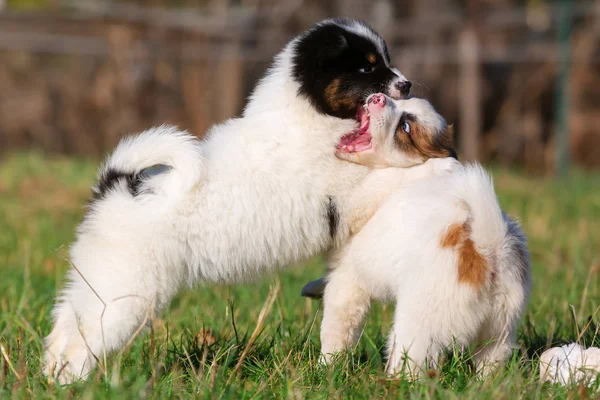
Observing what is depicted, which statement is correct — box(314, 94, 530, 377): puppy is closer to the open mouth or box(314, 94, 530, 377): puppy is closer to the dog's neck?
the open mouth

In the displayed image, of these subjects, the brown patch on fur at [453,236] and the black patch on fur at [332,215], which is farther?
the black patch on fur at [332,215]

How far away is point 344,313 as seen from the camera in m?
3.80

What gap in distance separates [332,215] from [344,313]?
451 millimetres

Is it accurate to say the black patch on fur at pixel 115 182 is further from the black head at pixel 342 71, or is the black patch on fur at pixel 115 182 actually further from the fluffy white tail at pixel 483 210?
the fluffy white tail at pixel 483 210

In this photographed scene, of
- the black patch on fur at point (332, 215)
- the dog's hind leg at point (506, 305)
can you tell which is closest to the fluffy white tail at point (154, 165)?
the black patch on fur at point (332, 215)

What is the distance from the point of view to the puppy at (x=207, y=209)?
339 cm

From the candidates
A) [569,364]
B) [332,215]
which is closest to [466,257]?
[569,364]

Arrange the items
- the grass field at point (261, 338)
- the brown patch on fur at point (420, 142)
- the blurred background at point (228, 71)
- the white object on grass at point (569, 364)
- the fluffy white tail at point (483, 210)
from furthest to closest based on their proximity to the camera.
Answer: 1. the blurred background at point (228, 71)
2. the brown patch on fur at point (420, 142)
3. the fluffy white tail at point (483, 210)
4. the white object on grass at point (569, 364)
5. the grass field at point (261, 338)

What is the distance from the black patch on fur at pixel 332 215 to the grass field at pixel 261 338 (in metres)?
0.40

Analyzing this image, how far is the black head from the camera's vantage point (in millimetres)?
3998

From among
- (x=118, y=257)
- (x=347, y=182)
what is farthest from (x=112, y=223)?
(x=347, y=182)

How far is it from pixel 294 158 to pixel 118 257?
895 millimetres

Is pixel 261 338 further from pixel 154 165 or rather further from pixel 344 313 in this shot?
pixel 154 165

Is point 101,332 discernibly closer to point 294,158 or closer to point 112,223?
point 112,223
